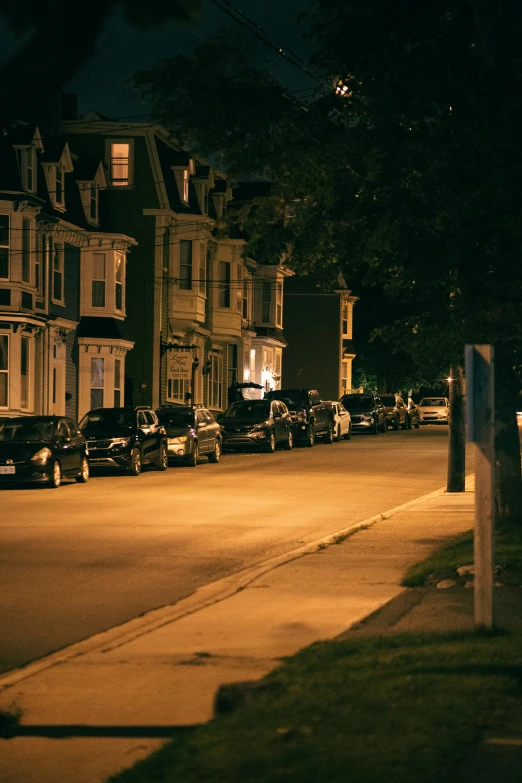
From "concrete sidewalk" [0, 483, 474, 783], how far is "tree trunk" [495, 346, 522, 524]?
5.85 ft

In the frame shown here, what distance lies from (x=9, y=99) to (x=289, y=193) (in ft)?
34.4

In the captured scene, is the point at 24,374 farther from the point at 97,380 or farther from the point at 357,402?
the point at 357,402

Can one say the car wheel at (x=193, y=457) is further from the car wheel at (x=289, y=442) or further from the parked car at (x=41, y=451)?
the car wheel at (x=289, y=442)

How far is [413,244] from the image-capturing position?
15.0m

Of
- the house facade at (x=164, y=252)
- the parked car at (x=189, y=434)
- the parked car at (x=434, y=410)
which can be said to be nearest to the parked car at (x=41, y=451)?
the parked car at (x=189, y=434)

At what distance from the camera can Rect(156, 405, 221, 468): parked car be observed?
34000 millimetres

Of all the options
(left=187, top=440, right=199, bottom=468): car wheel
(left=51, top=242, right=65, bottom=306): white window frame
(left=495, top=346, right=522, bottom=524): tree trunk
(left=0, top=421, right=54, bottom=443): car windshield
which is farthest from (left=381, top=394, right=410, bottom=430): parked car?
(left=495, top=346, right=522, bottom=524): tree trunk

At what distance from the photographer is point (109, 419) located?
31672 millimetres

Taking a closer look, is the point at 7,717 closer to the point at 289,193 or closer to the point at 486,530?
the point at 486,530

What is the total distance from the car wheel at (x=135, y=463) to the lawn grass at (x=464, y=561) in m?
15.3

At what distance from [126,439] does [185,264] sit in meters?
22.5

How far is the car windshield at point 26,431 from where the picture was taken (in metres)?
26.9

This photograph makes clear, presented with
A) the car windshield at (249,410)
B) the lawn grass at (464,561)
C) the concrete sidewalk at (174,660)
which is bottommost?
the concrete sidewalk at (174,660)

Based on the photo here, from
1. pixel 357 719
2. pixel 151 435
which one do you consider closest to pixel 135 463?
pixel 151 435
